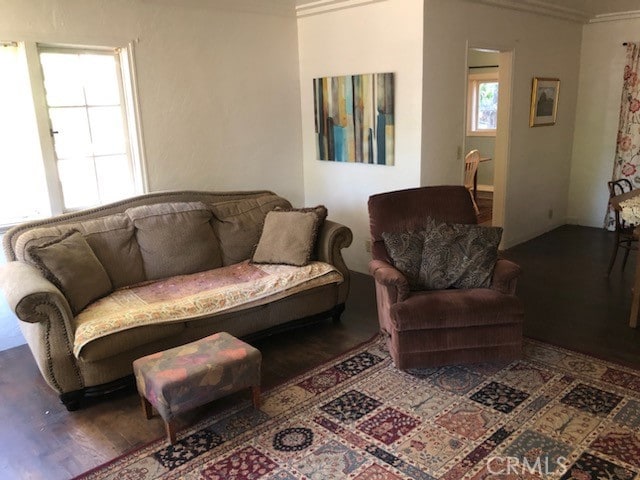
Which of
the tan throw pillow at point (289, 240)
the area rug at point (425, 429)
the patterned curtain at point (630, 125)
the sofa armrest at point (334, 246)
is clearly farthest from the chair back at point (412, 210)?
the patterned curtain at point (630, 125)

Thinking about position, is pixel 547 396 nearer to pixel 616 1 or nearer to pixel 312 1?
pixel 312 1

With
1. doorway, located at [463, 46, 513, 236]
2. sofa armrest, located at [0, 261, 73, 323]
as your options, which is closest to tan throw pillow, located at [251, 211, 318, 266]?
sofa armrest, located at [0, 261, 73, 323]

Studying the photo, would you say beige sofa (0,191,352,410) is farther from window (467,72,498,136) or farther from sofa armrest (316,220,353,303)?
window (467,72,498,136)

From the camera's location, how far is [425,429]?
2.57m

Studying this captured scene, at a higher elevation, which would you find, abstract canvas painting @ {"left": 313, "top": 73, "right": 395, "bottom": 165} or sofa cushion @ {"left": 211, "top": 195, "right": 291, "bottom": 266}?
abstract canvas painting @ {"left": 313, "top": 73, "right": 395, "bottom": 165}

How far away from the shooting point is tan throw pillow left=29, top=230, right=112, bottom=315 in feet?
9.69

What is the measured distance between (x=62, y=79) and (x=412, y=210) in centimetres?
257

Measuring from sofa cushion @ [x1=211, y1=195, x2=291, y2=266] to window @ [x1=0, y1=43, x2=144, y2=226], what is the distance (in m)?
0.69

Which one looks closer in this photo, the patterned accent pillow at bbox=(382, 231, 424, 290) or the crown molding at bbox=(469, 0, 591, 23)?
the patterned accent pillow at bbox=(382, 231, 424, 290)

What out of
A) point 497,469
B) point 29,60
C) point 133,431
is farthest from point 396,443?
point 29,60

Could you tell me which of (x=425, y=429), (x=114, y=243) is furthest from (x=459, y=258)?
(x=114, y=243)

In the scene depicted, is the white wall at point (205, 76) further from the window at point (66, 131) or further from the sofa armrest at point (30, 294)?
the sofa armrest at point (30, 294)

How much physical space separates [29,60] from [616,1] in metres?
5.29

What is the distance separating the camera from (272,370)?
3.23 meters
